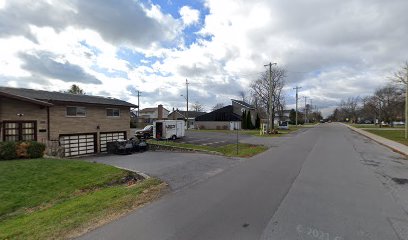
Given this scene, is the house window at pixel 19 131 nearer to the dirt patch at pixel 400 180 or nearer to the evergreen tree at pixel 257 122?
the dirt patch at pixel 400 180

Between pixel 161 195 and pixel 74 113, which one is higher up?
pixel 74 113

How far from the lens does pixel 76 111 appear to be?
25281 mm

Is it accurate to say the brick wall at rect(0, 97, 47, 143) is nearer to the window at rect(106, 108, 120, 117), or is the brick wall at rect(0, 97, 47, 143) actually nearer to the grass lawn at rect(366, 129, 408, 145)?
the window at rect(106, 108, 120, 117)

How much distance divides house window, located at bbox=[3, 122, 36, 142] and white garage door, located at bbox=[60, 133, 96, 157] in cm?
302

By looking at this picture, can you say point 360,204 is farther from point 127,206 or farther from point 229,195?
point 127,206

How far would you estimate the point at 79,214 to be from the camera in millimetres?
6918

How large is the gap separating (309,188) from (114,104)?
77.9ft

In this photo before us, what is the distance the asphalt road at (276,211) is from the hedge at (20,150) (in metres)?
10.9

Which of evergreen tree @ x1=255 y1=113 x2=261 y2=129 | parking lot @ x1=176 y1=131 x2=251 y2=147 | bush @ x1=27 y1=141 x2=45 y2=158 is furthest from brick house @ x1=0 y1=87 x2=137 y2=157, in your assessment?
evergreen tree @ x1=255 y1=113 x2=261 y2=129

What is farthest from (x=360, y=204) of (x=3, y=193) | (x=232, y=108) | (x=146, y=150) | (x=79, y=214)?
(x=232, y=108)

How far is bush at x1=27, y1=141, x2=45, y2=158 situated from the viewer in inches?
610

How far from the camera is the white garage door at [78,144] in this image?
955 inches

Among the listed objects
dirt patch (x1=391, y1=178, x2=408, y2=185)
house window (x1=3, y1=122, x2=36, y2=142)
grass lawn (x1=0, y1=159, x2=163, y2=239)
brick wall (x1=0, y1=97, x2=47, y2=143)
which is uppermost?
brick wall (x1=0, y1=97, x2=47, y2=143)

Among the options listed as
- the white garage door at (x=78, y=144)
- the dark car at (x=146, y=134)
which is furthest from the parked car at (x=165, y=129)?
the white garage door at (x=78, y=144)
